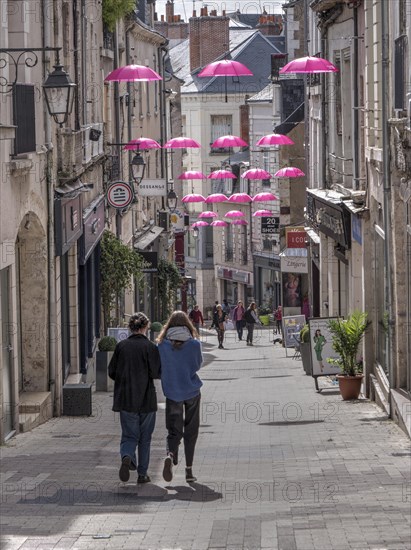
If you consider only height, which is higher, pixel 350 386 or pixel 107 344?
pixel 107 344

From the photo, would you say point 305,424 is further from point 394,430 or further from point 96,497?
point 96,497

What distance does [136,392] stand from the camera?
10.6 meters

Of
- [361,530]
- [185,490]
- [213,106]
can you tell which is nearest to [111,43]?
[185,490]

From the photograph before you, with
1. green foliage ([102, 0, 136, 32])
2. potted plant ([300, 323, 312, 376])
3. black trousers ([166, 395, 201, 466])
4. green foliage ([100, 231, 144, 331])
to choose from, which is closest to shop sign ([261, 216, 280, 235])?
green foliage ([102, 0, 136, 32])

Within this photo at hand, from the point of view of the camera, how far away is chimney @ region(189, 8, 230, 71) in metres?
67.1

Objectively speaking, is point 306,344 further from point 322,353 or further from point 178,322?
point 178,322

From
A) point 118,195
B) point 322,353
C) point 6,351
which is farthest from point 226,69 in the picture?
point 6,351

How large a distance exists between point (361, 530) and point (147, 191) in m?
24.8

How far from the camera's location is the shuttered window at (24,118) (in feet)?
45.4

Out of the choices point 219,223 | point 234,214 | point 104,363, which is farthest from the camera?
point 219,223

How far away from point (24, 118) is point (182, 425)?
4819mm

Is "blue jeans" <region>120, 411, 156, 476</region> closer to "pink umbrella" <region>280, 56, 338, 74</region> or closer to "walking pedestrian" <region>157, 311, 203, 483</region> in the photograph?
"walking pedestrian" <region>157, 311, 203, 483</region>

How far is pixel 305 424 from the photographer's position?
15492mm

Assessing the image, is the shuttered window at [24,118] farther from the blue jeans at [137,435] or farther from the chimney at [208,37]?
the chimney at [208,37]
